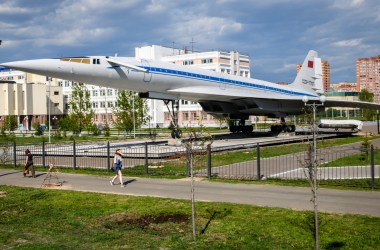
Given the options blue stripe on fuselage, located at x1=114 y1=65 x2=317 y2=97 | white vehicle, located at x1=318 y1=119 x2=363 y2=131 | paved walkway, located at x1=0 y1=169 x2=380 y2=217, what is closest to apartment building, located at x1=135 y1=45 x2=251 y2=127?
white vehicle, located at x1=318 y1=119 x2=363 y2=131

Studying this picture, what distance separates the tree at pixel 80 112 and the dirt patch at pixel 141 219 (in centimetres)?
4162

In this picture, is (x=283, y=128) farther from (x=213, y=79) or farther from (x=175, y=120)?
(x=175, y=120)

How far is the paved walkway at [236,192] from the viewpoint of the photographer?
10259 millimetres

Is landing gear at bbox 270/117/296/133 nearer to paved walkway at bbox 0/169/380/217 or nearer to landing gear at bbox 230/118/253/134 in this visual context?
landing gear at bbox 230/118/253/134

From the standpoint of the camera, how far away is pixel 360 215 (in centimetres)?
912

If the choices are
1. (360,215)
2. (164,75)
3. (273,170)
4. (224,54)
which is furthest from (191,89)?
(224,54)

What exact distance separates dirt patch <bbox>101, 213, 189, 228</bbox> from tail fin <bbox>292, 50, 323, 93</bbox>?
36.7 metres

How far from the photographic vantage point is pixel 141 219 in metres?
9.39

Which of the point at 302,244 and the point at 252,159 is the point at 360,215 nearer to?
the point at 302,244

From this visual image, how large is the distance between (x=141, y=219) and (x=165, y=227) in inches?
35.6

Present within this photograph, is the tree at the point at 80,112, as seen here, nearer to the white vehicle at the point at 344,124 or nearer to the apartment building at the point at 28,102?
the white vehicle at the point at 344,124

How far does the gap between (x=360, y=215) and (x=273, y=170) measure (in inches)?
319

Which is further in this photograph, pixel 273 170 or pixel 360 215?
pixel 273 170

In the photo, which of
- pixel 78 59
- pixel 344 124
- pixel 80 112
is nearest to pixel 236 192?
pixel 78 59
